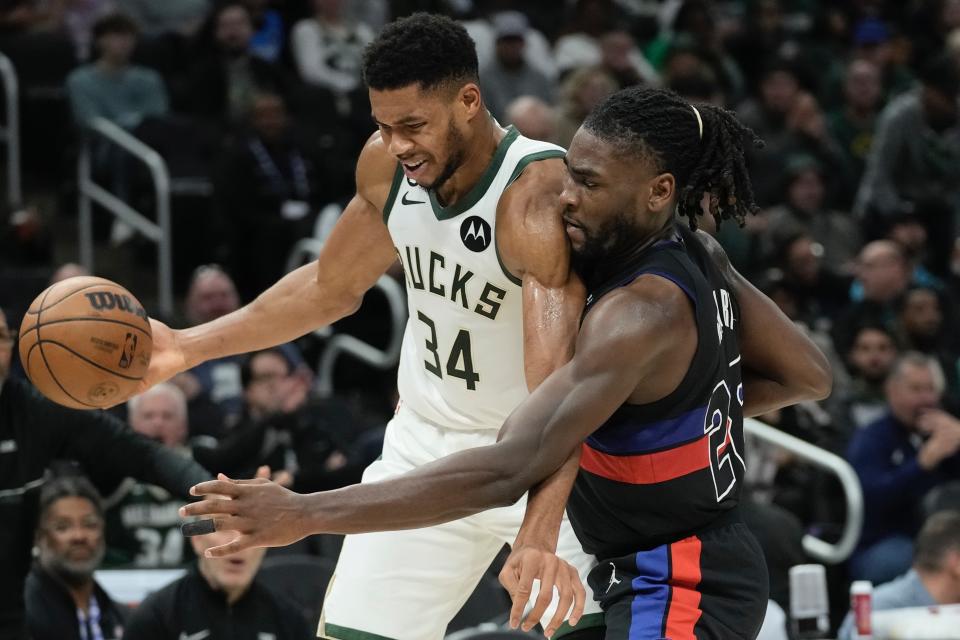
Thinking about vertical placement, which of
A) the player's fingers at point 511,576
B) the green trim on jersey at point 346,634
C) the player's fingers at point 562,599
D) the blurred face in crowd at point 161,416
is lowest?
the blurred face in crowd at point 161,416

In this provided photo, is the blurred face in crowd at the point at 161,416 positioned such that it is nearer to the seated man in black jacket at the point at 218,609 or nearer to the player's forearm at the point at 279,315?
the seated man in black jacket at the point at 218,609

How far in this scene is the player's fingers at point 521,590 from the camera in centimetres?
324

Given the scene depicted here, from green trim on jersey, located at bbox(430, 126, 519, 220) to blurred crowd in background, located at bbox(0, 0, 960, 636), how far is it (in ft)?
10.4

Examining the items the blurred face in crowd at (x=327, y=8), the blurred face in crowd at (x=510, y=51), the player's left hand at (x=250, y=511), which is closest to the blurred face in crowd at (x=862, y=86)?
the blurred face in crowd at (x=510, y=51)

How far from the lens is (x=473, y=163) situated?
4.08m

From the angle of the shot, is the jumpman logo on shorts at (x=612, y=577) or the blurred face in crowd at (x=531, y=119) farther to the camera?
the blurred face in crowd at (x=531, y=119)

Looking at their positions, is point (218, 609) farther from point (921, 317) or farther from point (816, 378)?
point (921, 317)

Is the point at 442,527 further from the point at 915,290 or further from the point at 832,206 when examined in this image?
the point at 832,206

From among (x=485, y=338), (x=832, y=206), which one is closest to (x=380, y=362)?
(x=832, y=206)

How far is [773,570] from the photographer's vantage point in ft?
22.1

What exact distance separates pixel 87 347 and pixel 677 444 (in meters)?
1.64

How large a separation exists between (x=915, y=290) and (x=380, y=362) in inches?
133

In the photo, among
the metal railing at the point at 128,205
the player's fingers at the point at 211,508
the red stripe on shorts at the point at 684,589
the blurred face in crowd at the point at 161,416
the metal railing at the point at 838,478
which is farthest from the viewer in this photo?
the metal railing at the point at 128,205

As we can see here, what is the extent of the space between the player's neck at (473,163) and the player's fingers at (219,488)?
1.22 m
